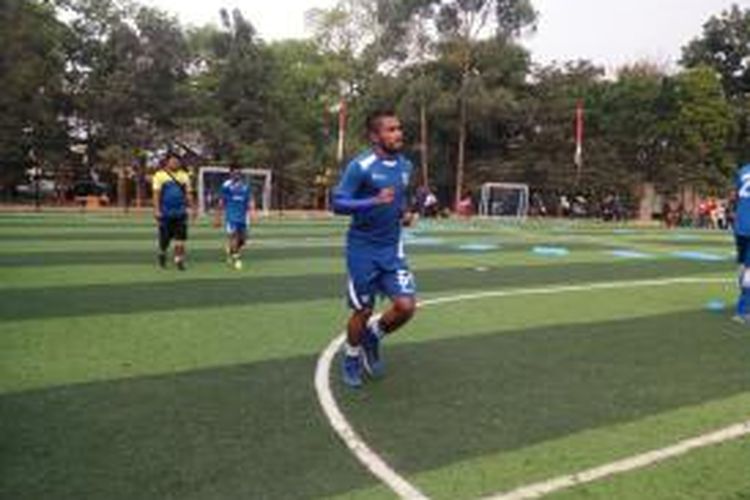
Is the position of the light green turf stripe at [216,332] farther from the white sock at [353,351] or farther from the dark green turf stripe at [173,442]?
the white sock at [353,351]

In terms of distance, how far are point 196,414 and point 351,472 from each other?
1604 millimetres

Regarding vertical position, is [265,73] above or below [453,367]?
above

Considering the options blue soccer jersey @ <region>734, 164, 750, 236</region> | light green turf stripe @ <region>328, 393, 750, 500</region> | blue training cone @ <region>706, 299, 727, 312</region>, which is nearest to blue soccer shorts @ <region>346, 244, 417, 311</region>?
light green turf stripe @ <region>328, 393, 750, 500</region>

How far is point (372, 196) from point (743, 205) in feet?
17.8

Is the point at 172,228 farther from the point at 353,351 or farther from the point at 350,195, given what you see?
the point at 350,195

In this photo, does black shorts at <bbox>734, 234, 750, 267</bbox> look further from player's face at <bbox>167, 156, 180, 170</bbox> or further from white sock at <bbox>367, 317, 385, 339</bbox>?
Answer: player's face at <bbox>167, 156, 180, 170</bbox>

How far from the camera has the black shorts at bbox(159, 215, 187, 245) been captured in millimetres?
17484

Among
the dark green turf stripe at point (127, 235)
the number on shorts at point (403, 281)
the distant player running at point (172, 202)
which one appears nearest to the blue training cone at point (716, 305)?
the number on shorts at point (403, 281)

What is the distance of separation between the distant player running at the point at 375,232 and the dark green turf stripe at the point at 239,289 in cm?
455

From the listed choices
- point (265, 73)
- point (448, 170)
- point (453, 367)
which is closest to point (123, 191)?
point (265, 73)

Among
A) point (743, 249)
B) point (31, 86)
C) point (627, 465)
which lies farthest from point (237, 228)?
Answer: point (31, 86)

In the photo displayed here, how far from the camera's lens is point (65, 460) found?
20.7 feet

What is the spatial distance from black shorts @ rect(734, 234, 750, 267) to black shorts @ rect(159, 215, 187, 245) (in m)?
8.59

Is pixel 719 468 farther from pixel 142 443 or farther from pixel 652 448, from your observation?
pixel 142 443
